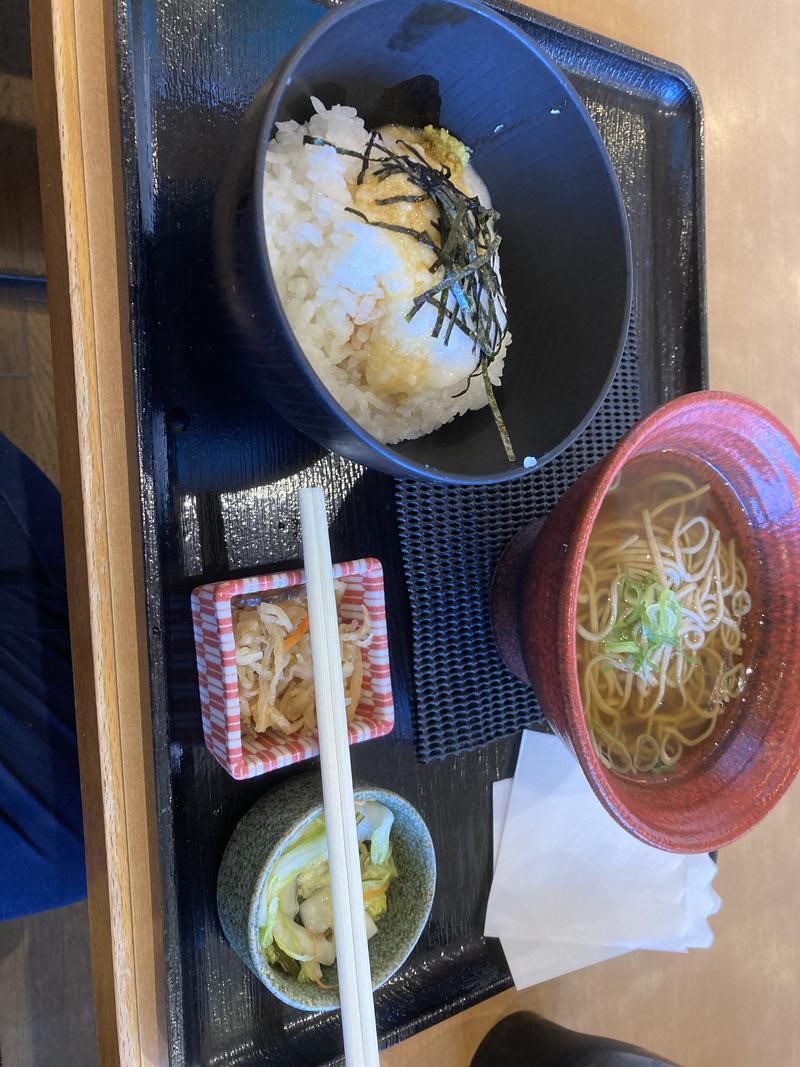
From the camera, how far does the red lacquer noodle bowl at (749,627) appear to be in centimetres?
87

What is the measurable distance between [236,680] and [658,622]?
588 mm

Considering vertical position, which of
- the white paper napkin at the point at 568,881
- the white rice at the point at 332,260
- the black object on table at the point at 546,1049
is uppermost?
the white rice at the point at 332,260

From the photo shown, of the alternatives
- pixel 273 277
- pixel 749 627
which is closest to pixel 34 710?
pixel 273 277

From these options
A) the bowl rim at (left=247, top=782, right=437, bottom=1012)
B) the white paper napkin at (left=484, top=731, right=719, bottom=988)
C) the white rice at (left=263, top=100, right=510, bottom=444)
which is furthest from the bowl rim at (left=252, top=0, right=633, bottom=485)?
the white paper napkin at (left=484, top=731, right=719, bottom=988)

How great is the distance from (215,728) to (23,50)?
4.75ft

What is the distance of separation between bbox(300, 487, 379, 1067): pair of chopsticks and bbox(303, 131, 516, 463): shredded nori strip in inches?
11.5

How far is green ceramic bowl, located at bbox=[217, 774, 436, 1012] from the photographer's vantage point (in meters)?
0.94

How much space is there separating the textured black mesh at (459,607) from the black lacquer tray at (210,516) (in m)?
0.03

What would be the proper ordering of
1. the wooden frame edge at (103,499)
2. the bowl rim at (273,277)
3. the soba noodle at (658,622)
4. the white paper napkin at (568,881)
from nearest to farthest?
the bowl rim at (273,277), the wooden frame edge at (103,499), the soba noodle at (658,622), the white paper napkin at (568,881)

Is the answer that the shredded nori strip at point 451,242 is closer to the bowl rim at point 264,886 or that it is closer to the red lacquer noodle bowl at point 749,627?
the red lacquer noodle bowl at point 749,627

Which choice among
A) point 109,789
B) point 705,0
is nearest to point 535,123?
point 705,0

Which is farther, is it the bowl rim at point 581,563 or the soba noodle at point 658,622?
the soba noodle at point 658,622

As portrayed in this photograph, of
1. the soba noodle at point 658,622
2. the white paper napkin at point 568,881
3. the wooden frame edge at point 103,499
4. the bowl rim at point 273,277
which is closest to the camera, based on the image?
the bowl rim at point 273,277

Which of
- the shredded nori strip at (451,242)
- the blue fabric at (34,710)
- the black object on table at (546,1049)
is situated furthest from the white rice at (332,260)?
the black object on table at (546,1049)
